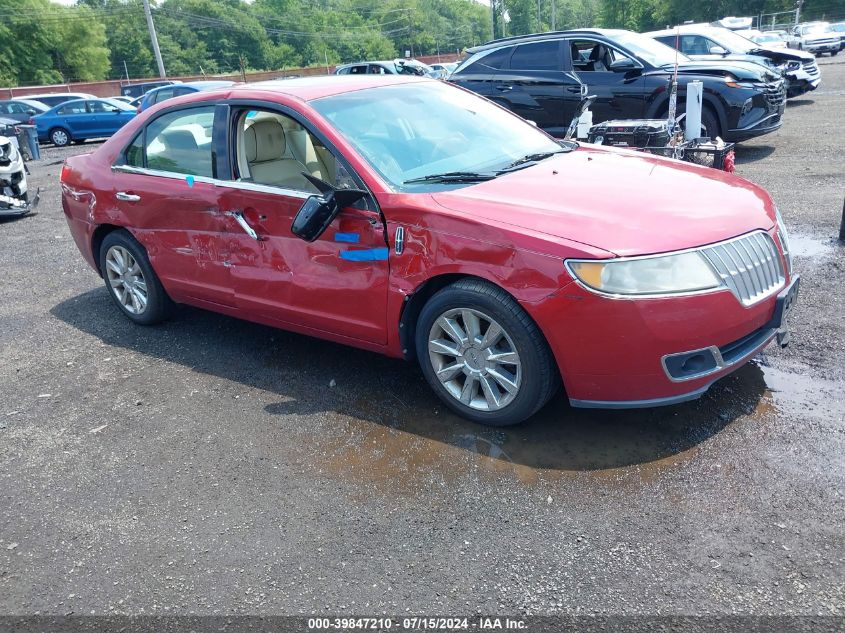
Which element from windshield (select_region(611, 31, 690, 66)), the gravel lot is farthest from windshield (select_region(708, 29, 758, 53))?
the gravel lot

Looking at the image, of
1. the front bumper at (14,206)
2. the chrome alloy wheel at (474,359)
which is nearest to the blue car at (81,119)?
the front bumper at (14,206)

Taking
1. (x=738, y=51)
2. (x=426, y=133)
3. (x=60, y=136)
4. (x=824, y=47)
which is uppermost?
(x=426, y=133)

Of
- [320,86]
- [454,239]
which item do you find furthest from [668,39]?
[454,239]

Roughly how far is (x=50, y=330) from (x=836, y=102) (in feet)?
53.5

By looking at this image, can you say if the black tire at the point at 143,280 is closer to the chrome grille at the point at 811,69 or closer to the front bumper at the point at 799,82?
the front bumper at the point at 799,82

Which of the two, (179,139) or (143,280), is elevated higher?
(179,139)

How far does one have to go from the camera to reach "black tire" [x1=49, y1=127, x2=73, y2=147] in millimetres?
22984

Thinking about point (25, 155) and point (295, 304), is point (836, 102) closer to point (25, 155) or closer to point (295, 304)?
point (295, 304)

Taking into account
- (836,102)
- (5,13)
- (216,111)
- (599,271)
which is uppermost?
(5,13)

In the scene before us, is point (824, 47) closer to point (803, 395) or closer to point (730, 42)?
point (730, 42)

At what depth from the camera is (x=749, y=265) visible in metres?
3.47

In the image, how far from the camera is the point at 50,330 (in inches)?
234

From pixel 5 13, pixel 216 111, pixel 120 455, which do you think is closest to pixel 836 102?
pixel 216 111

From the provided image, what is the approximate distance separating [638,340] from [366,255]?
1.52 meters
